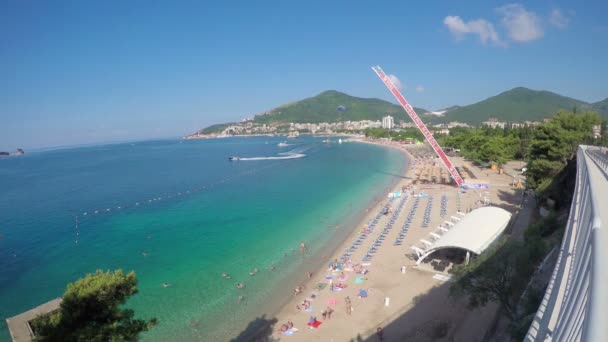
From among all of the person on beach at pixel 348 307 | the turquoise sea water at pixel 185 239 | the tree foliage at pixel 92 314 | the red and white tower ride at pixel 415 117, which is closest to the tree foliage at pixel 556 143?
the red and white tower ride at pixel 415 117

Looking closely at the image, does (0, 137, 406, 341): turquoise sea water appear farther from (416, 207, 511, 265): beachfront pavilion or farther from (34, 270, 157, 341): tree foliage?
(34, 270, 157, 341): tree foliage

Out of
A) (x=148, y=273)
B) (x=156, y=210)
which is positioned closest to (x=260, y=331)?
(x=148, y=273)

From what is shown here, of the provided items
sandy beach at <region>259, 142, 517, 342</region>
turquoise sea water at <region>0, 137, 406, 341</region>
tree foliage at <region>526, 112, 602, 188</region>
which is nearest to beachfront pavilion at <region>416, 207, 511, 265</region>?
sandy beach at <region>259, 142, 517, 342</region>

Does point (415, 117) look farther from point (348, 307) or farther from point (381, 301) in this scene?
point (348, 307)

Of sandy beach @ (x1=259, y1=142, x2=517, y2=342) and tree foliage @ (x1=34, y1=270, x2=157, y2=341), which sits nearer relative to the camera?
tree foliage @ (x1=34, y1=270, x2=157, y2=341)

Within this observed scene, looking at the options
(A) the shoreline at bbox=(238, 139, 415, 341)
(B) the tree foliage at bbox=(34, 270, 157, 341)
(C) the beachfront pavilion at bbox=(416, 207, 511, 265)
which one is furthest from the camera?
(C) the beachfront pavilion at bbox=(416, 207, 511, 265)

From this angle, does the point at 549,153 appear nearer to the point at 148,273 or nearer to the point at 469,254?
the point at 469,254
